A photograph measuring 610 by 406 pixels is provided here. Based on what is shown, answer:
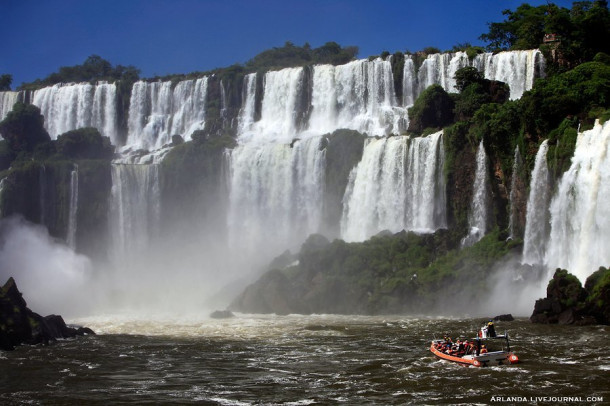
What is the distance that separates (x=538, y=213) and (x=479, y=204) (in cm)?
567

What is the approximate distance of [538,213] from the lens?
43688mm

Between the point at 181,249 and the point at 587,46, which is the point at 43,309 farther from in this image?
the point at 587,46

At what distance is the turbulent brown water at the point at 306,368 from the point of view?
78.0 ft

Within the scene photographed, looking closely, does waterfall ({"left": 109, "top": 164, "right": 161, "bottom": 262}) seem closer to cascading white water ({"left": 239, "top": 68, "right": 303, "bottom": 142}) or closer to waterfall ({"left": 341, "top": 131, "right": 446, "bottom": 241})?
cascading white water ({"left": 239, "top": 68, "right": 303, "bottom": 142})

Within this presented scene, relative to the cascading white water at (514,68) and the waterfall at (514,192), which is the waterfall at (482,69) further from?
the waterfall at (514,192)

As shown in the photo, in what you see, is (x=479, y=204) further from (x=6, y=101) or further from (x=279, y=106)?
(x=6, y=101)

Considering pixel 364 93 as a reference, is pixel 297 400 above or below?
below

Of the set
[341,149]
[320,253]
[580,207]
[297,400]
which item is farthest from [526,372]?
[341,149]

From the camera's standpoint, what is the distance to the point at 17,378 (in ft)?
90.8

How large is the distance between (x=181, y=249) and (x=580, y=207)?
3483 cm

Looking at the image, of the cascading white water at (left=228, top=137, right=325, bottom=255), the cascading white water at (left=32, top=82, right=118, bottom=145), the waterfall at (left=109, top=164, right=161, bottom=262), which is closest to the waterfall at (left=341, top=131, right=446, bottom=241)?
the cascading white water at (left=228, top=137, right=325, bottom=255)

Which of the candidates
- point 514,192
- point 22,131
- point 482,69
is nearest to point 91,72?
point 22,131

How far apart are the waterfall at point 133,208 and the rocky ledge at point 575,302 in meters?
37.7

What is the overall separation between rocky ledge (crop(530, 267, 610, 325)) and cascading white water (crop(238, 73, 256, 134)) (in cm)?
4441
